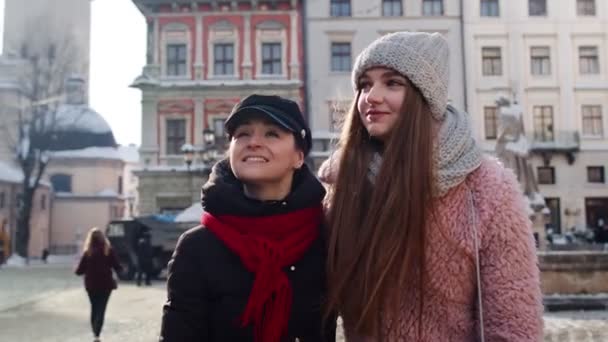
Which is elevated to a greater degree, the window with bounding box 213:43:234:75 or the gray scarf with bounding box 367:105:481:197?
the window with bounding box 213:43:234:75

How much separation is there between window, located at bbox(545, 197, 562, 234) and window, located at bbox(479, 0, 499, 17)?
9.94 m

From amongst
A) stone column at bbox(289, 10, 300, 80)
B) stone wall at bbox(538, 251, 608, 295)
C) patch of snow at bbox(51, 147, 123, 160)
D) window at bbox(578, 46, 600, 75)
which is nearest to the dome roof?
patch of snow at bbox(51, 147, 123, 160)

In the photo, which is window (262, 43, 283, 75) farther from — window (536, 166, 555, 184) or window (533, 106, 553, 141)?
window (536, 166, 555, 184)

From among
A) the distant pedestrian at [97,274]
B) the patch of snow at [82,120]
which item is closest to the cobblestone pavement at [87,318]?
the distant pedestrian at [97,274]

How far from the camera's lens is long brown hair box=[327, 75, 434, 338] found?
206 cm

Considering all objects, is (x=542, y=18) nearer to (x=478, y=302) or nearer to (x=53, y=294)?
(x=53, y=294)

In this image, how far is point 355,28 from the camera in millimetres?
31016

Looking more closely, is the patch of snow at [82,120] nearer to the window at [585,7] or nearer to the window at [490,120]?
the window at [490,120]

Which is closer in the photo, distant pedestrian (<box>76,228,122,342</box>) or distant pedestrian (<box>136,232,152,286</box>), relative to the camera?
distant pedestrian (<box>76,228,122,342</box>)

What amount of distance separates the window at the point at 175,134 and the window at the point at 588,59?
2057 cm

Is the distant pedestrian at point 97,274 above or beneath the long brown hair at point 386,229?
beneath

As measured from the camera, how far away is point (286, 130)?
2.40 metres

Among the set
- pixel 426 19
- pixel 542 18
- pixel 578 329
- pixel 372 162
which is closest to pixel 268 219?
pixel 372 162

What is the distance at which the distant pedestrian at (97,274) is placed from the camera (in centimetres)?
921
